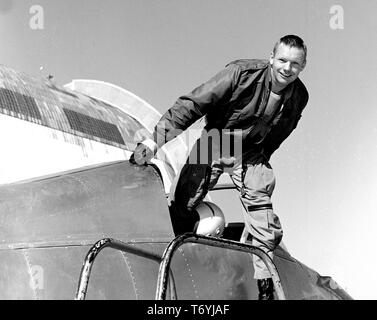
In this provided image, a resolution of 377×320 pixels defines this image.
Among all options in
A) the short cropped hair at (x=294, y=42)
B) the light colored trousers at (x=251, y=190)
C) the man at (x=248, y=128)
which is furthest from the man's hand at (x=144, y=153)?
the short cropped hair at (x=294, y=42)

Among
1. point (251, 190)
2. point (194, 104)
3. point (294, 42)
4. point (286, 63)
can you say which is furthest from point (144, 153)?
point (294, 42)

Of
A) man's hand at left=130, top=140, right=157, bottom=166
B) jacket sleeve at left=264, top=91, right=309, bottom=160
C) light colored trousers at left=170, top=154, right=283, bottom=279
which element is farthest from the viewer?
jacket sleeve at left=264, top=91, right=309, bottom=160

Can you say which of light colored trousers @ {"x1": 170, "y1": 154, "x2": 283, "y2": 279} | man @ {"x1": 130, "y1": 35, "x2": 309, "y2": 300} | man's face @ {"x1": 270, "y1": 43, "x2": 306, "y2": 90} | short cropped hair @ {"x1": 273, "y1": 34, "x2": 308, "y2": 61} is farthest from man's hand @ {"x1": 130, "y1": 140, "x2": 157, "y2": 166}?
short cropped hair @ {"x1": 273, "y1": 34, "x2": 308, "y2": 61}

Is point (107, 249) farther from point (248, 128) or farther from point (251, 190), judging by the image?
point (248, 128)

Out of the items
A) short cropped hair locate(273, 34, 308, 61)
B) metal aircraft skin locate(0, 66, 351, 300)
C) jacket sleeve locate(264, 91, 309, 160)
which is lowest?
metal aircraft skin locate(0, 66, 351, 300)

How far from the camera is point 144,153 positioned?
418 cm

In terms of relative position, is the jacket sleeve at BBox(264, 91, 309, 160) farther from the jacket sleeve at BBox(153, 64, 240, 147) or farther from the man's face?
the jacket sleeve at BBox(153, 64, 240, 147)

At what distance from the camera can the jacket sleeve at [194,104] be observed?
13.8 feet

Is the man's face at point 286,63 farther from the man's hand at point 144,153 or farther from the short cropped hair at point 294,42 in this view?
the man's hand at point 144,153

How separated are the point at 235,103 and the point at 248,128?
0.76 feet

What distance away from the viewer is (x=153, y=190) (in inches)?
162

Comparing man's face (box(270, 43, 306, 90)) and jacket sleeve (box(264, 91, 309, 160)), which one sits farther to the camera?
jacket sleeve (box(264, 91, 309, 160))

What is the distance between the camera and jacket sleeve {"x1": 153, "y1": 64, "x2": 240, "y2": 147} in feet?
13.8
